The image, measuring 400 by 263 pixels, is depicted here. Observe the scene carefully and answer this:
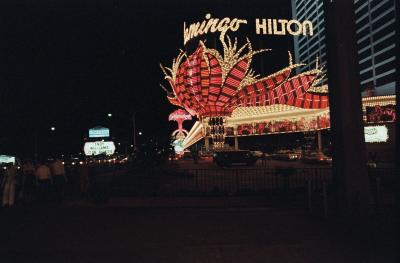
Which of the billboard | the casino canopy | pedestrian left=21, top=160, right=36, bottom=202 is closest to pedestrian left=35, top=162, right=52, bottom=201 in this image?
pedestrian left=21, top=160, right=36, bottom=202

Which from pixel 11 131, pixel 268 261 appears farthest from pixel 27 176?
pixel 11 131

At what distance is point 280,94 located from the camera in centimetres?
4709

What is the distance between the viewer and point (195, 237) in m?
9.27

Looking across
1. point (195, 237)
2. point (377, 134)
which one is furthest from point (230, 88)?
point (195, 237)

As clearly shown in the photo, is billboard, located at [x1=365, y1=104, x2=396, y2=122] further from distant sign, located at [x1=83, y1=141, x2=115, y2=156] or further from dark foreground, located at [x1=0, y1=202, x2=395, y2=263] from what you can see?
distant sign, located at [x1=83, y1=141, x2=115, y2=156]

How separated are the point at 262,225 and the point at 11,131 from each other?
2219 inches

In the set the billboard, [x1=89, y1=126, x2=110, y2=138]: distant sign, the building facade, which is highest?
the building facade

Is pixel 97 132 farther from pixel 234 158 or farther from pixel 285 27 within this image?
pixel 234 158

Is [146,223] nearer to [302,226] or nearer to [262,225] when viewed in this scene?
[262,225]

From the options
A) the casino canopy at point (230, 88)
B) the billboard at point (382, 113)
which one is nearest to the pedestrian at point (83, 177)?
the casino canopy at point (230, 88)

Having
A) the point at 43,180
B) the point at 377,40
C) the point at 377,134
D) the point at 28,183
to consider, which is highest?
the point at 377,40

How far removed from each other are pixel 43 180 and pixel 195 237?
848cm

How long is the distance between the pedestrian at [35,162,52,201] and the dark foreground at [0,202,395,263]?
3048 millimetres

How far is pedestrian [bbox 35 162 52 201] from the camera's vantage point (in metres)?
16.0
